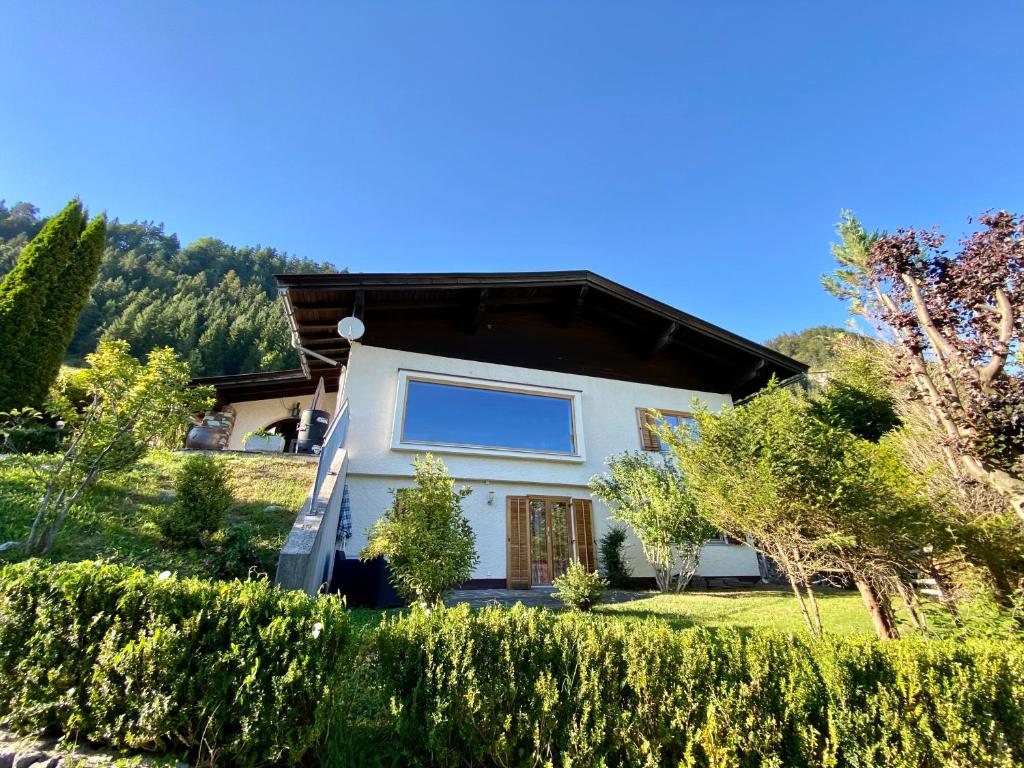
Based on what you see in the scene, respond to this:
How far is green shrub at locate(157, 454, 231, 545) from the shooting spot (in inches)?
224

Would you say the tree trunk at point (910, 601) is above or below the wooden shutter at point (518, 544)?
below

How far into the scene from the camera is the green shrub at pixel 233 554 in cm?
527

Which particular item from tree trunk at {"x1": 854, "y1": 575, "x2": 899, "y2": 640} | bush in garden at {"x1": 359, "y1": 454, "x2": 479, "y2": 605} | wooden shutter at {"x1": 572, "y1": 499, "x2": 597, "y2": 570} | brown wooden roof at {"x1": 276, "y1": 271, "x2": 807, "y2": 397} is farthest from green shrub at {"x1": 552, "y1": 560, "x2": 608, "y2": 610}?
brown wooden roof at {"x1": 276, "y1": 271, "x2": 807, "y2": 397}

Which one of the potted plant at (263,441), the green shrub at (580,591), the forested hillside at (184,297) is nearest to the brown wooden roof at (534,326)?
the potted plant at (263,441)

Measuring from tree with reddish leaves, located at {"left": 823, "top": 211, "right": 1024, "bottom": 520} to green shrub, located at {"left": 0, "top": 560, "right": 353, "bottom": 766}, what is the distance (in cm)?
712

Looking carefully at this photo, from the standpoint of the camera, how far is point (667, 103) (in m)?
11.6

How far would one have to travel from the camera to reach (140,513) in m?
6.39

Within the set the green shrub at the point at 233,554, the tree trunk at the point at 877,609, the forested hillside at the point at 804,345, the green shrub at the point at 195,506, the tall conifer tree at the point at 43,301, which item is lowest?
the tree trunk at the point at 877,609

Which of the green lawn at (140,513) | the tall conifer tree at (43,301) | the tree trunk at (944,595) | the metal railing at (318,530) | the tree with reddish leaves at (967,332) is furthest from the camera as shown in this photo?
the tall conifer tree at (43,301)

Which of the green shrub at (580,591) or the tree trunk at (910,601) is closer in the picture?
the tree trunk at (910,601)

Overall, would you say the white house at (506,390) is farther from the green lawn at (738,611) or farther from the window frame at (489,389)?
the green lawn at (738,611)

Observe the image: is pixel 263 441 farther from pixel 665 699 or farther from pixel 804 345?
pixel 804 345

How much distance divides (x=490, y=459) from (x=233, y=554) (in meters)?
6.25

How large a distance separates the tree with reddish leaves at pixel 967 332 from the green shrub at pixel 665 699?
3652mm
